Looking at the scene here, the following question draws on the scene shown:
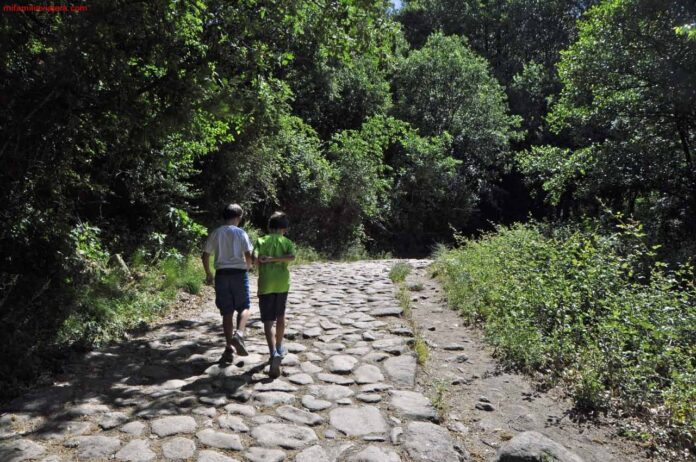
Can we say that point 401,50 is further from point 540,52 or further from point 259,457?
point 259,457

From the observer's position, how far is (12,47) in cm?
547

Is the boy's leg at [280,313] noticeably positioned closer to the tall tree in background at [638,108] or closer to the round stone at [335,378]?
the round stone at [335,378]

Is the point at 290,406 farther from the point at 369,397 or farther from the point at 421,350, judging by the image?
the point at 421,350

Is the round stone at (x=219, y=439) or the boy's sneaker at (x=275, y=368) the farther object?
the boy's sneaker at (x=275, y=368)

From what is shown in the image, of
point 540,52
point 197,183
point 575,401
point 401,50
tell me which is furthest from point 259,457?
point 540,52

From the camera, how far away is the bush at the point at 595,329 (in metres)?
4.59

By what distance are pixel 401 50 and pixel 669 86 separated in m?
16.4

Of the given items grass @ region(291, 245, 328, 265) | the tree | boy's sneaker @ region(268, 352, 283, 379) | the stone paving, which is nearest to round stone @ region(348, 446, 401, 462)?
the stone paving

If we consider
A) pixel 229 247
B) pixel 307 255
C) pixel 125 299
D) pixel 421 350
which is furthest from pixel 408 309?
pixel 307 255

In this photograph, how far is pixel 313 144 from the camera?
18297mm

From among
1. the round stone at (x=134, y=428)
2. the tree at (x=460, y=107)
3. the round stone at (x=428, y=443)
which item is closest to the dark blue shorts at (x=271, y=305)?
the round stone at (x=134, y=428)

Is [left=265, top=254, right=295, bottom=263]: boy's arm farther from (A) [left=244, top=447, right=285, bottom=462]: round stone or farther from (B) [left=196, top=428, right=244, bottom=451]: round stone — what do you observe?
(A) [left=244, top=447, right=285, bottom=462]: round stone

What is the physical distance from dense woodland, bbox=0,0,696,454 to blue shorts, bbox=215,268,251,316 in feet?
5.80

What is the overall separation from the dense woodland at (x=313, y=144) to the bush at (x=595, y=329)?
6 cm
